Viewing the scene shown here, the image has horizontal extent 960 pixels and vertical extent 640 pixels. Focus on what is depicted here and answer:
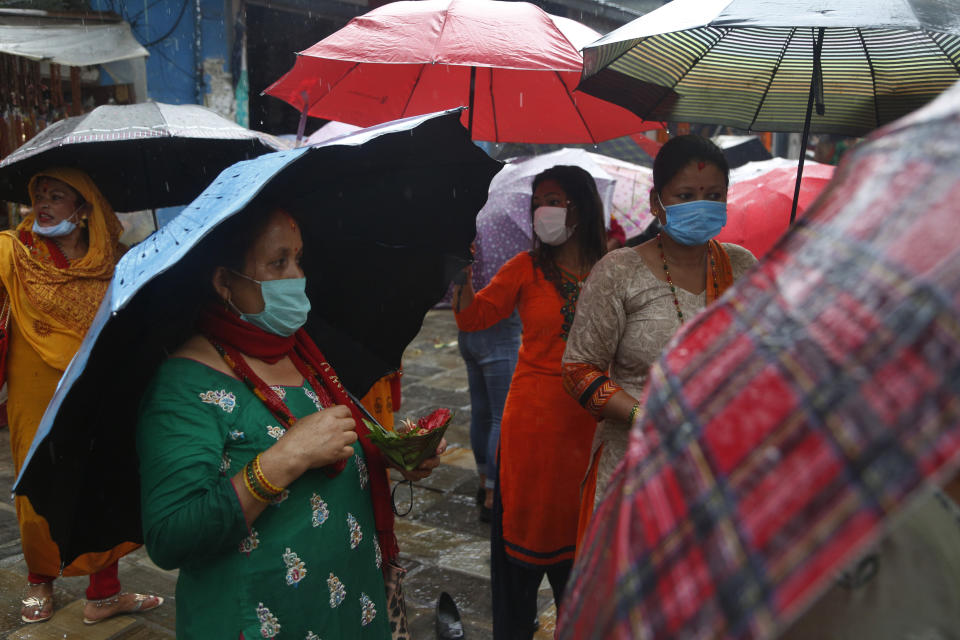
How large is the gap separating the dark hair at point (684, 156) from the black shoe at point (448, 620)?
6.95 feet

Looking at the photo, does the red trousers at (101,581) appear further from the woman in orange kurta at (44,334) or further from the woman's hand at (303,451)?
the woman's hand at (303,451)

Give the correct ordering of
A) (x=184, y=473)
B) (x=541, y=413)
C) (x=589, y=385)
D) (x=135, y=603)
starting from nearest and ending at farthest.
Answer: (x=184, y=473), (x=589, y=385), (x=541, y=413), (x=135, y=603)

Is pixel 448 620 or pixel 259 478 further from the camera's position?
pixel 448 620

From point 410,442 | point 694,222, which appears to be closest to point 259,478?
point 410,442

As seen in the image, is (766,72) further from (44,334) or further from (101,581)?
(101,581)

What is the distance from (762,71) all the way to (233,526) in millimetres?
2663

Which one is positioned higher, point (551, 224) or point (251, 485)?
point (551, 224)

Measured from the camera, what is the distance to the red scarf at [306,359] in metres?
1.87

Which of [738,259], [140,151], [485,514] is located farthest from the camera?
[485,514]

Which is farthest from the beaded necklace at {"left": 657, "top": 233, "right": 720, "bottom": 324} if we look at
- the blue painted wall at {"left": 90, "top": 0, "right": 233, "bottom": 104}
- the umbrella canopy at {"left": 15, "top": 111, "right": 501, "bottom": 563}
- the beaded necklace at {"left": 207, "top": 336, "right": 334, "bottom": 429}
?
the blue painted wall at {"left": 90, "top": 0, "right": 233, "bottom": 104}

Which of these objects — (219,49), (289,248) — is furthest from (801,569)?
(219,49)

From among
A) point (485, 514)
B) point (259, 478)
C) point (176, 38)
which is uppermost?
point (176, 38)

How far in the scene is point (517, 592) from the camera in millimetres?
3125

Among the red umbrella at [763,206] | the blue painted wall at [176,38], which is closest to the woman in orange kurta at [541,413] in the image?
the red umbrella at [763,206]
